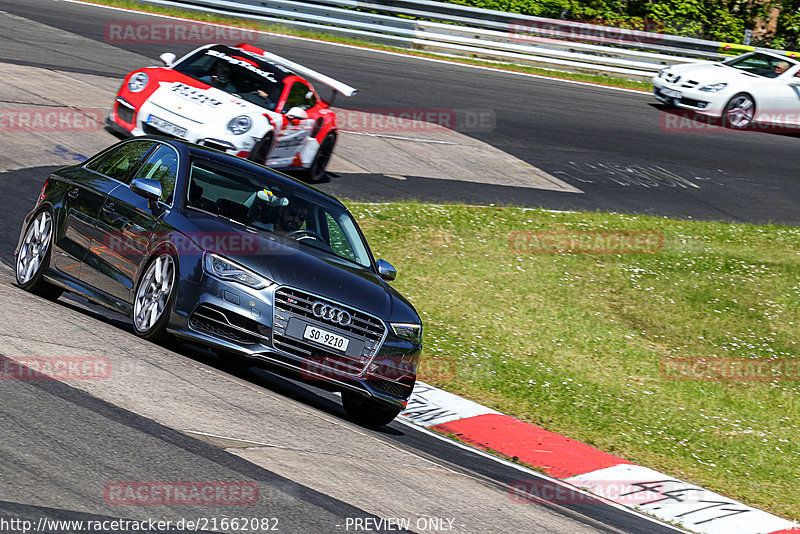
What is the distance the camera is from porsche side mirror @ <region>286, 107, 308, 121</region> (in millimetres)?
14867

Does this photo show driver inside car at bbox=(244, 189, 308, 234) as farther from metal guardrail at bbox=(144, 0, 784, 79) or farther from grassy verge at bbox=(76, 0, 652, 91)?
metal guardrail at bbox=(144, 0, 784, 79)

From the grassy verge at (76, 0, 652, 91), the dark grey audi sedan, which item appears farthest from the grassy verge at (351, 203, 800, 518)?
the grassy verge at (76, 0, 652, 91)

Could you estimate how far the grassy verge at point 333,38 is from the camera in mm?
26156

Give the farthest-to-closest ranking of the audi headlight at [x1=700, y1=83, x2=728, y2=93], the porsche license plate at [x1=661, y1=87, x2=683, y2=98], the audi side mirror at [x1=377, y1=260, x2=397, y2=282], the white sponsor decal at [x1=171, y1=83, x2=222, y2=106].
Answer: the porsche license plate at [x1=661, y1=87, x2=683, y2=98], the audi headlight at [x1=700, y1=83, x2=728, y2=93], the white sponsor decal at [x1=171, y1=83, x2=222, y2=106], the audi side mirror at [x1=377, y1=260, x2=397, y2=282]

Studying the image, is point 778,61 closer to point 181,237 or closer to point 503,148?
point 503,148

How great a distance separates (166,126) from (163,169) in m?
5.70

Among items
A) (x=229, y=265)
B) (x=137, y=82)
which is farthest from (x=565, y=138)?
(x=229, y=265)

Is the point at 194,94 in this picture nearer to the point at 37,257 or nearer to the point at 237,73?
the point at 237,73

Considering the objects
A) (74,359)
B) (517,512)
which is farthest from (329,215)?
(517,512)

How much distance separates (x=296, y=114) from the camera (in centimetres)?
1495

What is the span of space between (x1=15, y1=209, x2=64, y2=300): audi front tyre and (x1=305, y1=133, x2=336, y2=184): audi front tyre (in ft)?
23.3

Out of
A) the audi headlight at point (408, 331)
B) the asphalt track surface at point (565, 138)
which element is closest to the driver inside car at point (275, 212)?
the audi headlight at point (408, 331)

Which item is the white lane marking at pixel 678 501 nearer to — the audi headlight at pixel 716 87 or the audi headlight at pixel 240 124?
the audi headlight at pixel 240 124

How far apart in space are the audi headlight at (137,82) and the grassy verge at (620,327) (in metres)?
3.37
